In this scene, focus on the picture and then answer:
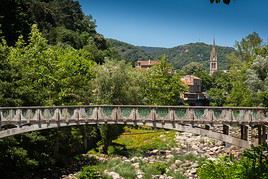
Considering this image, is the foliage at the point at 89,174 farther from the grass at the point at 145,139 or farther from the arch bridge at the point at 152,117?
the grass at the point at 145,139

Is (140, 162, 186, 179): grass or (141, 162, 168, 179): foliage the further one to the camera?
(141, 162, 168, 179): foliage

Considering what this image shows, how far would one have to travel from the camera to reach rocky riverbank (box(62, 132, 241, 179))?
95.2 feet

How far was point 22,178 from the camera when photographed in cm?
2698

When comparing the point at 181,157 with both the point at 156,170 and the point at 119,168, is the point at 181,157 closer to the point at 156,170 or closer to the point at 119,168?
the point at 156,170

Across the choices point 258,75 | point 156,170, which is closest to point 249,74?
point 258,75

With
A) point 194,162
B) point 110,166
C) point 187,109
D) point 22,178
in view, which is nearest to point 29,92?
point 22,178

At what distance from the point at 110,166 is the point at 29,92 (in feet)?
25.9

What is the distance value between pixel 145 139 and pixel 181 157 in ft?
32.2

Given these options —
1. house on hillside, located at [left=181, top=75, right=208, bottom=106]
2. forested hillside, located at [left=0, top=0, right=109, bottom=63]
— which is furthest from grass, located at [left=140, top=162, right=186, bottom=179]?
house on hillside, located at [left=181, top=75, right=208, bottom=106]

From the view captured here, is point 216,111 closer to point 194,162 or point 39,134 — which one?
point 194,162

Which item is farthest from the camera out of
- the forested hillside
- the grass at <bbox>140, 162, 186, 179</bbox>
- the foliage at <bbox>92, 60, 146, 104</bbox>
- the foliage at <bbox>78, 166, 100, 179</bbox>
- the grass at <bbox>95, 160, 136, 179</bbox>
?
the forested hillside

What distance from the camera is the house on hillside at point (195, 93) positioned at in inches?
3829

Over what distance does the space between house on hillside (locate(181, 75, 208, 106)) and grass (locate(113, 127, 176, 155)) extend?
49.8 meters

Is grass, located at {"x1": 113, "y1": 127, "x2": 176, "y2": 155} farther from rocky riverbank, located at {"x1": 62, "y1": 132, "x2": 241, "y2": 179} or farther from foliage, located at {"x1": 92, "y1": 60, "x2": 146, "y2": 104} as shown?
foliage, located at {"x1": 92, "y1": 60, "x2": 146, "y2": 104}
